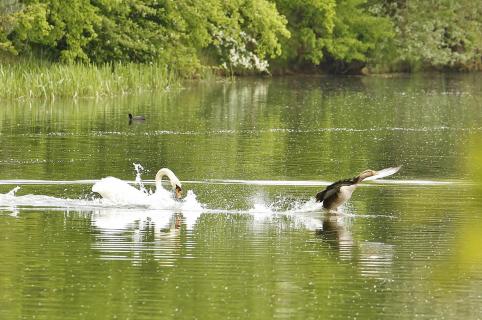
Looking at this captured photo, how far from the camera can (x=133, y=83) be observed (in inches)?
1932

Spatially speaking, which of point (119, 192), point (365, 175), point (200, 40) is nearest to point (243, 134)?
point (119, 192)

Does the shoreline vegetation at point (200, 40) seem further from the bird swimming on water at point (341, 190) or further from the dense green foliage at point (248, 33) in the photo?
the bird swimming on water at point (341, 190)

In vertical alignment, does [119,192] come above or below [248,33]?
below

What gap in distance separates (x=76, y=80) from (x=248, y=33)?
18629 millimetres

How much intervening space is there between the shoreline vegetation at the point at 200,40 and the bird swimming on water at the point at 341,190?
80.2 ft

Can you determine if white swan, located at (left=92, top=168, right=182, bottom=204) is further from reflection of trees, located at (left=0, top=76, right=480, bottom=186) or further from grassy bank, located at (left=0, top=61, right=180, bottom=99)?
grassy bank, located at (left=0, top=61, right=180, bottom=99)

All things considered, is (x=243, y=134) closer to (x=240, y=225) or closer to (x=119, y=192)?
(x=119, y=192)

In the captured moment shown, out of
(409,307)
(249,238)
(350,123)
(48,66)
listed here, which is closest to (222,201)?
(249,238)

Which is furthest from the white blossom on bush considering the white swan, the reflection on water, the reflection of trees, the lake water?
the reflection on water

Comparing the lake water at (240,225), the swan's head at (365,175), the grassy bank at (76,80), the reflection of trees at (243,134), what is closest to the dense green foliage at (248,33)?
the grassy bank at (76,80)

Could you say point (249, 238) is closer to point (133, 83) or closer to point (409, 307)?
point (409, 307)

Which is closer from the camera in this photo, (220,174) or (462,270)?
(462,270)

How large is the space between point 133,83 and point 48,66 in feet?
13.3

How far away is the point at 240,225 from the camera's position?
1716 centimetres
